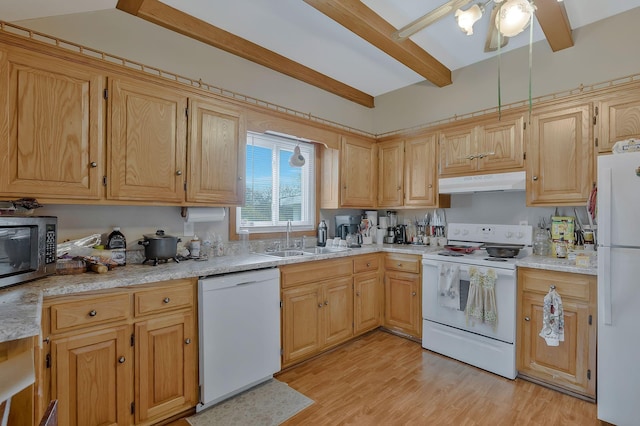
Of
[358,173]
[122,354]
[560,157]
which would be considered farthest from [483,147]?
[122,354]

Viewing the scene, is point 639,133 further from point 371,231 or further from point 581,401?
point 371,231

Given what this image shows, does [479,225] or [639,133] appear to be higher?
[639,133]

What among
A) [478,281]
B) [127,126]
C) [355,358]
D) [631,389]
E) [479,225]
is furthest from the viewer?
[479,225]

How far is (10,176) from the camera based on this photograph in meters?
1.62

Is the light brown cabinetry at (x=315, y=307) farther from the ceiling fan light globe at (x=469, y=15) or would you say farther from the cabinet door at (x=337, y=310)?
the ceiling fan light globe at (x=469, y=15)

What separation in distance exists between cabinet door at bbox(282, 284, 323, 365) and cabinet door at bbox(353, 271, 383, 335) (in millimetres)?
503

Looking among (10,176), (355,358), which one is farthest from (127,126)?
(355,358)

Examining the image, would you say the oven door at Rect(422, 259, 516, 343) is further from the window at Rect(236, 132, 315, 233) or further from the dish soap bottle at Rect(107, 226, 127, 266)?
the dish soap bottle at Rect(107, 226, 127, 266)

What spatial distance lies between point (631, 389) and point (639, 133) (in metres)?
1.70

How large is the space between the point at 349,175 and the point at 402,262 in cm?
111

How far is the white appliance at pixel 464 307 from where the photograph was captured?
8.02 ft

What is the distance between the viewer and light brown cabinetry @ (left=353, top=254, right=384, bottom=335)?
309cm

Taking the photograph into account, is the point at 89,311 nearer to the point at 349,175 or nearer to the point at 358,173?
the point at 349,175

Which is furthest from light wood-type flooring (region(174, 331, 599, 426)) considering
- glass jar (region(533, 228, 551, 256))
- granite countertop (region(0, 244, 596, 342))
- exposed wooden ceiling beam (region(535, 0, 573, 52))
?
exposed wooden ceiling beam (region(535, 0, 573, 52))
